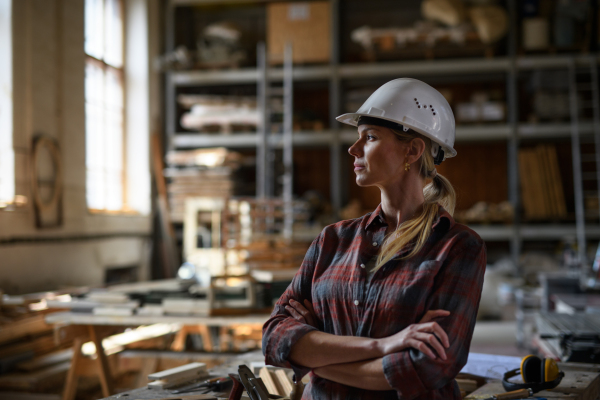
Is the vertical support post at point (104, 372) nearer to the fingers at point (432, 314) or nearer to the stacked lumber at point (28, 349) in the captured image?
the stacked lumber at point (28, 349)

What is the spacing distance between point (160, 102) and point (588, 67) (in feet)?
21.0

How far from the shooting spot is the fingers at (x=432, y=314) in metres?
1.64

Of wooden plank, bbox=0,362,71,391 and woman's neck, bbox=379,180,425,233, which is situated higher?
woman's neck, bbox=379,180,425,233

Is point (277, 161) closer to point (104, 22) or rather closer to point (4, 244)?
point (104, 22)

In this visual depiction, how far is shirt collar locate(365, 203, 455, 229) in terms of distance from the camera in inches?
72.4

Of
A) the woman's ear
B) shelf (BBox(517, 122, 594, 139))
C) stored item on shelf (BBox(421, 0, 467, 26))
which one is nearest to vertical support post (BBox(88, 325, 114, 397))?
the woman's ear

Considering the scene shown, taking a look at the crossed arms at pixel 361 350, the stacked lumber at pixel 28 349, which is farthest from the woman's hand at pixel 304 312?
the stacked lumber at pixel 28 349

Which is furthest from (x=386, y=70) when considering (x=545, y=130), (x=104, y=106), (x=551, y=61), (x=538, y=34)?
(x=104, y=106)

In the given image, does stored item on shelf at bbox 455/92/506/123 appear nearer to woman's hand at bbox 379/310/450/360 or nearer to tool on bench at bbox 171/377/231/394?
tool on bench at bbox 171/377/231/394

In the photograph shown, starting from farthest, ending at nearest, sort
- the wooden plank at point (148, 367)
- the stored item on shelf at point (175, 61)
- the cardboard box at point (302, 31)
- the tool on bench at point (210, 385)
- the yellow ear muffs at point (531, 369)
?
the cardboard box at point (302, 31) → the stored item on shelf at point (175, 61) → the wooden plank at point (148, 367) → the tool on bench at point (210, 385) → the yellow ear muffs at point (531, 369)

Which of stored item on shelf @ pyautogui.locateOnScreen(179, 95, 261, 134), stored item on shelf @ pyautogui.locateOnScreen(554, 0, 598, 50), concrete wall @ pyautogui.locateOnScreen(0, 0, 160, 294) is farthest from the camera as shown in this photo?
stored item on shelf @ pyautogui.locateOnScreen(179, 95, 261, 134)

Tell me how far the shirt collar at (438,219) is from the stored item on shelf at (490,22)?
699 cm

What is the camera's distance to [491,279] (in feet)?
22.4

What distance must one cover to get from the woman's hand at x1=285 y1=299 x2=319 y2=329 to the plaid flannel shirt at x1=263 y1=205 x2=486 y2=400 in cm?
2
